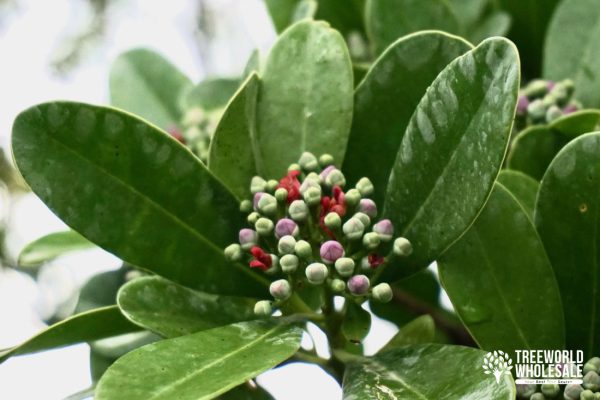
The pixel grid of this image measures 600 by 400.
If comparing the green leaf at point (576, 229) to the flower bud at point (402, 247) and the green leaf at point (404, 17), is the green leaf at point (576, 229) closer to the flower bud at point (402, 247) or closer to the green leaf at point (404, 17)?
the flower bud at point (402, 247)

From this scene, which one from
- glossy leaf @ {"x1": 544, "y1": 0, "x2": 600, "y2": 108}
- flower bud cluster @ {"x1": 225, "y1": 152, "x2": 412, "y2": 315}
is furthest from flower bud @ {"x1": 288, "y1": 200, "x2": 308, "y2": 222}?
glossy leaf @ {"x1": 544, "y1": 0, "x2": 600, "y2": 108}

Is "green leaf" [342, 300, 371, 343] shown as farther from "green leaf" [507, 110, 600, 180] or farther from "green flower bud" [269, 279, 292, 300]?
"green leaf" [507, 110, 600, 180]

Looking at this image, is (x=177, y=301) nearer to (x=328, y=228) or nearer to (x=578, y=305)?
(x=328, y=228)

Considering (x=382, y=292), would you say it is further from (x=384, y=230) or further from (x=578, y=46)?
(x=578, y=46)

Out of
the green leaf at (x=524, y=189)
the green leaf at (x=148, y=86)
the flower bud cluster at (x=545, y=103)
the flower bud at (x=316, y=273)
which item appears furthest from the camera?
the green leaf at (x=148, y=86)

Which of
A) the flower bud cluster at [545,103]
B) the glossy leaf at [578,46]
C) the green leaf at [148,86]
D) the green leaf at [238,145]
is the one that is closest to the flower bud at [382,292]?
the green leaf at [238,145]

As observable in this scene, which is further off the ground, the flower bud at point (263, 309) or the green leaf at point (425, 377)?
the flower bud at point (263, 309)

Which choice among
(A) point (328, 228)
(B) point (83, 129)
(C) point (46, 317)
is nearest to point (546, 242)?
(A) point (328, 228)
